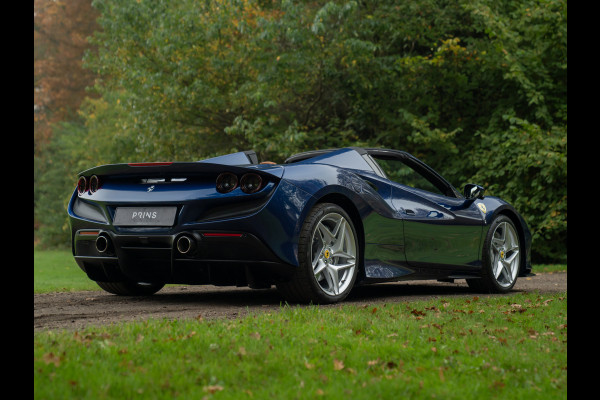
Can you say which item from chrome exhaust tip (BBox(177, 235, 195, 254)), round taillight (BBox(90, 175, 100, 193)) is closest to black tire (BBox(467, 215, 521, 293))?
chrome exhaust tip (BBox(177, 235, 195, 254))

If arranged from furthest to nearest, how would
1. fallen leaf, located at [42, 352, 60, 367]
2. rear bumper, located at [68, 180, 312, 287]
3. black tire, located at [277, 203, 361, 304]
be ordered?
black tire, located at [277, 203, 361, 304], rear bumper, located at [68, 180, 312, 287], fallen leaf, located at [42, 352, 60, 367]

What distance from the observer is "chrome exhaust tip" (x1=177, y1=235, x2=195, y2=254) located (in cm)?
541

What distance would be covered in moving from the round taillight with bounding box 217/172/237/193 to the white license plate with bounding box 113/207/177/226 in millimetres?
385

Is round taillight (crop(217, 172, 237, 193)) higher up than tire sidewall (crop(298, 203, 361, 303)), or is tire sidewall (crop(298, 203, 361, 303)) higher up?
round taillight (crop(217, 172, 237, 193))

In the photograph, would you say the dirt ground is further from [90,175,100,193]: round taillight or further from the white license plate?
[90,175,100,193]: round taillight

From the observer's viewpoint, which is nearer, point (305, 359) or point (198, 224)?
point (305, 359)

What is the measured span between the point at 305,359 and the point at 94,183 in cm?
312

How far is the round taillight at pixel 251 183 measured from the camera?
5473 millimetres

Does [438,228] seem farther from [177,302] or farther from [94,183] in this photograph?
[94,183]

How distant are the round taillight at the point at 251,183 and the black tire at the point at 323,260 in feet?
1.58

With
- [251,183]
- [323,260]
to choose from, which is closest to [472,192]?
[323,260]

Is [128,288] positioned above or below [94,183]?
below

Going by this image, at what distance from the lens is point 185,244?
214 inches

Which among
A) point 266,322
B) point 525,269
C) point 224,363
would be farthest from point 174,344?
point 525,269
